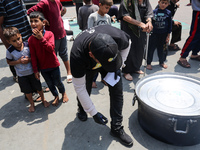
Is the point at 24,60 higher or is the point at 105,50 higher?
the point at 105,50

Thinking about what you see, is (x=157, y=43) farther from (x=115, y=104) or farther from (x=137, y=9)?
(x=115, y=104)

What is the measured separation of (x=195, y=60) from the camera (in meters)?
3.98

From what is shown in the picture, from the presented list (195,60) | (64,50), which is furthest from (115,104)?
(195,60)

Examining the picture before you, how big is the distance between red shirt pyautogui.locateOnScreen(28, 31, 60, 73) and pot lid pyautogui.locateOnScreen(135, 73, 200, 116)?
130 cm

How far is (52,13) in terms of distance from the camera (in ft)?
9.51

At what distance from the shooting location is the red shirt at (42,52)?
2.32m

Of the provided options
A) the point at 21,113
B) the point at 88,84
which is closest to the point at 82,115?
the point at 88,84

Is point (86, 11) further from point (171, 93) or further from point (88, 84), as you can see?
point (171, 93)

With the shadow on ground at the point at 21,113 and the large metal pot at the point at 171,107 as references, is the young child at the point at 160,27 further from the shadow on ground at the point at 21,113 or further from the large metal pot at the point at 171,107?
the shadow on ground at the point at 21,113

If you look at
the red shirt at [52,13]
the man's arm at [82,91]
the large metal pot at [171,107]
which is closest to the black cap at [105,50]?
the man's arm at [82,91]

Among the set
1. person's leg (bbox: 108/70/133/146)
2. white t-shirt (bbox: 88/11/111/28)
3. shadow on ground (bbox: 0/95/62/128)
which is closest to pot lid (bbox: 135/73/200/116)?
person's leg (bbox: 108/70/133/146)

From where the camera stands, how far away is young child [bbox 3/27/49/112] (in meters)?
2.23

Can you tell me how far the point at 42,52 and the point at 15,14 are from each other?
90cm

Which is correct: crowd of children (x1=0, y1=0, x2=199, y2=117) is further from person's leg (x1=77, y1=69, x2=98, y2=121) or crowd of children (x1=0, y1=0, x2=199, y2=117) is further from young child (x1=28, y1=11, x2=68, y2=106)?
person's leg (x1=77, y1=69, x2=98, y2=121)
